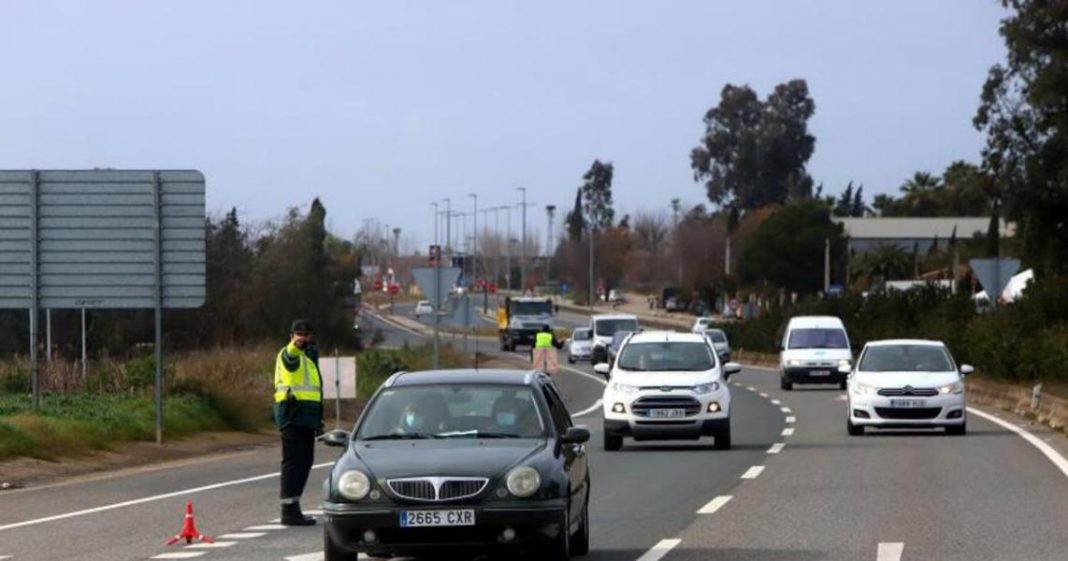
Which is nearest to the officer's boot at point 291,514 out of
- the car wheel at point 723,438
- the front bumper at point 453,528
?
the front bumper at point 453,528

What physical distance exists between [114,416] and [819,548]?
648 inches

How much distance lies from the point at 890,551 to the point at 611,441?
1411cm

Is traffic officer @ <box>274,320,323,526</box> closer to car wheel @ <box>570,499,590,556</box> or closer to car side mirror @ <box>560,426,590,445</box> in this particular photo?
car wheel @ <box>570,499,590,556</box>

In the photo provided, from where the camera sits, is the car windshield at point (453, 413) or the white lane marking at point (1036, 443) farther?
the white lane marking at point (1036, 443)

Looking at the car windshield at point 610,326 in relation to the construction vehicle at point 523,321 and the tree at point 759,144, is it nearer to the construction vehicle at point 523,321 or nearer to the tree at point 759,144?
the construction vehicle at point 523,321

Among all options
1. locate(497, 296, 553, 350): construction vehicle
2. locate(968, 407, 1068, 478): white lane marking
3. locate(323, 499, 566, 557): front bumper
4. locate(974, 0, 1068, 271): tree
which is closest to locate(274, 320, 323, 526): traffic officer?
locate(323, 499, 566, 557): front bumper

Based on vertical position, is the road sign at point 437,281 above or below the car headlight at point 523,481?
above

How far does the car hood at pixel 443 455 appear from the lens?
1325cm

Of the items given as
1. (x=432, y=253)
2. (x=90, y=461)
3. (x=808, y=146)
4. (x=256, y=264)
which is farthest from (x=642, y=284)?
(x=90, y=461)

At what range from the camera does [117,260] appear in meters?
30.3

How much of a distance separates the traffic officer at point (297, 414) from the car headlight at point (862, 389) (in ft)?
47.8

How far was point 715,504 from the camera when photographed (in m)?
19.0

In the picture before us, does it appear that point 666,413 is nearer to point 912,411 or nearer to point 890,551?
point 912,411

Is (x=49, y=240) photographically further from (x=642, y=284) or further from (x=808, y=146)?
(x=642, y=284)
